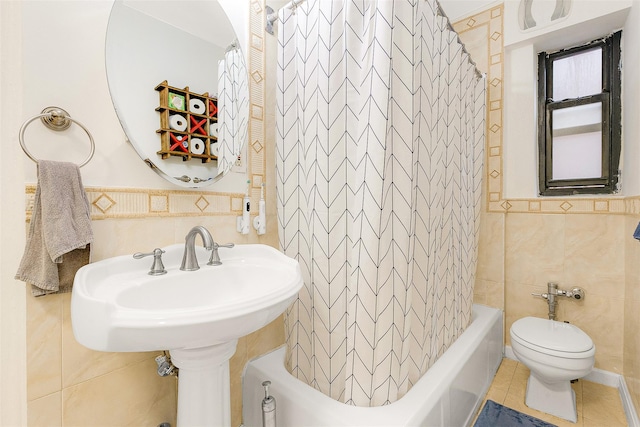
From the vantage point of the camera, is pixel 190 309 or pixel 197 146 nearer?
pixel 190 309

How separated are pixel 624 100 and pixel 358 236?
1977mm

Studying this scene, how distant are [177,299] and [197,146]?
1.83 ft

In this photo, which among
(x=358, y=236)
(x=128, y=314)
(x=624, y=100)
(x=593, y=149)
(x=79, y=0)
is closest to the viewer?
(x=128, y=314)

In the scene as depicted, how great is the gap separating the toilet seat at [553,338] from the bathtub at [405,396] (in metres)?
0.19

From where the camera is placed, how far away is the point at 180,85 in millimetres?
1073

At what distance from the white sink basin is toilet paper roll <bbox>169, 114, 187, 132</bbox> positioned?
1.37 feet

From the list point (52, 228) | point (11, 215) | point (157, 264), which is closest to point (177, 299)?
point (157, 264)

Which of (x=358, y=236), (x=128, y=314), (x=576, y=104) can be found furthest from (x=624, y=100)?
(x=128, y=314)

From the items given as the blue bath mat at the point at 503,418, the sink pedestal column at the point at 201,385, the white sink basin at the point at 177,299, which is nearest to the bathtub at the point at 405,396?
the blue bath mat at the point at 503,418

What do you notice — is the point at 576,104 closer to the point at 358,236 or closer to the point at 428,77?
the point at 428,77

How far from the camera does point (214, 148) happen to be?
1.17 meters

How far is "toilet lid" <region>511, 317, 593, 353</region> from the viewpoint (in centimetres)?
146

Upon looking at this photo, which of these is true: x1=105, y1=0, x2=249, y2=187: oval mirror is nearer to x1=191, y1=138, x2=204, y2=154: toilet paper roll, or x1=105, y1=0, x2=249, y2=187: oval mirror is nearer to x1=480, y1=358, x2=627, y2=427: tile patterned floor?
x1=191, y1=138, x2=204, y2=154: toilet paper roll

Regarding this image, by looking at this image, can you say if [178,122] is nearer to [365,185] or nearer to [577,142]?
[365,185]
